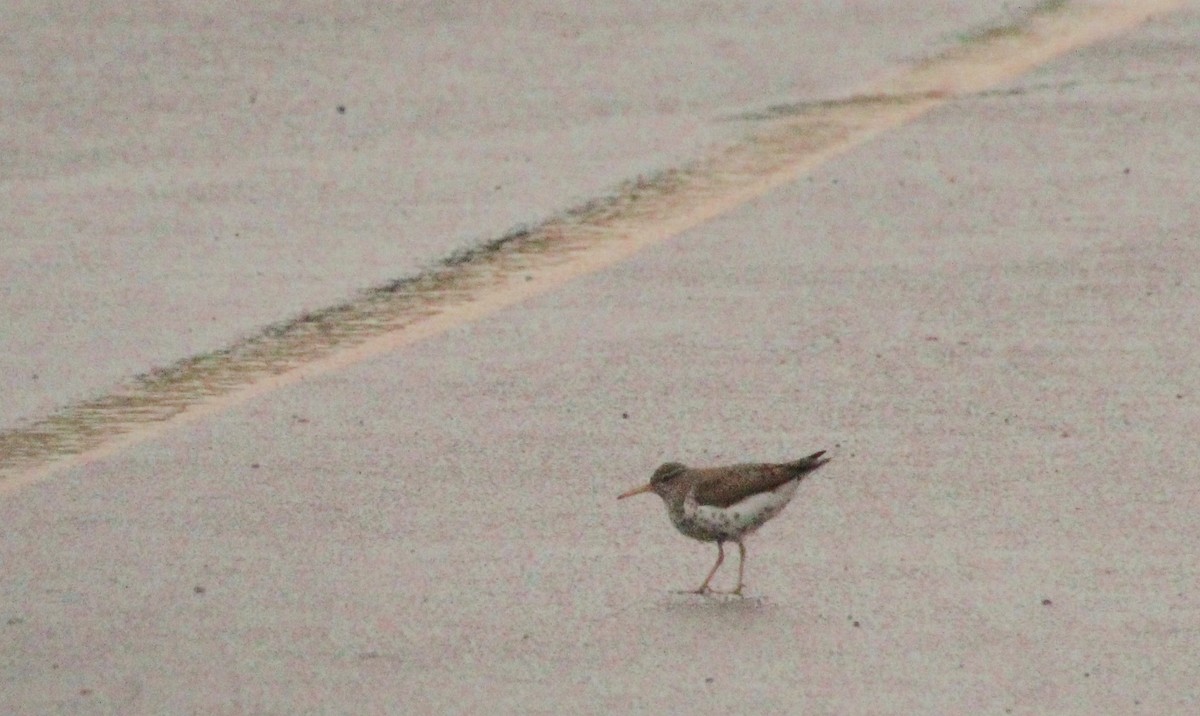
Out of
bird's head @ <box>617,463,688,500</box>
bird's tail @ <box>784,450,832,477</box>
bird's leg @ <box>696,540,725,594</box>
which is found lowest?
bird's leg @ <box>696,540,725,594</box>

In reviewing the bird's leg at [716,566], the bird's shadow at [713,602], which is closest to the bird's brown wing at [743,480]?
the bird's leg at [716,566]

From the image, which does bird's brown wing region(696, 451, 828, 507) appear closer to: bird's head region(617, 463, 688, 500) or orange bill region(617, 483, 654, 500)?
bird's head region(617, 463, 688, 500)

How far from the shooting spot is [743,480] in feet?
23.4

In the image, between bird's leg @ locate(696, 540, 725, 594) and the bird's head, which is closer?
bird's leg @ locate(696, 540, 725, 594)

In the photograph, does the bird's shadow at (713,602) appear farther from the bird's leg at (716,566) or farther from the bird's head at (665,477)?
the bird's head at (665,477)

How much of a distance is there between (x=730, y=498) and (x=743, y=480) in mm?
77

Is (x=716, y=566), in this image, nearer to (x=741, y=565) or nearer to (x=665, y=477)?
(x=741, y=565)

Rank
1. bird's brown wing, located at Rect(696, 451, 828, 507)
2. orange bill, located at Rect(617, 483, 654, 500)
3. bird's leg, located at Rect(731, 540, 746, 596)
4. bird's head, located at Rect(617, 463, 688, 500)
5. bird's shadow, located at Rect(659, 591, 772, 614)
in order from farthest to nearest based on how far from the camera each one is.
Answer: orange bill, located at Rect(617, 483, 654, 500) < bird's head, located at Rect(617, 463, 688, 500) < bird's brown wing, located at Rect(696, 451, 828, 507) < bird's leg, located at Rect(731, 540, 746, 596) < bird's shadow, located at Rect(659, 591, 772, 614)

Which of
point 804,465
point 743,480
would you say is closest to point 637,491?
point 743,480

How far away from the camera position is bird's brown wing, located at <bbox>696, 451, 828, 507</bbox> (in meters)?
7.09

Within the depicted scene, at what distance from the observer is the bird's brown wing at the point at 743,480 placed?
7094mm

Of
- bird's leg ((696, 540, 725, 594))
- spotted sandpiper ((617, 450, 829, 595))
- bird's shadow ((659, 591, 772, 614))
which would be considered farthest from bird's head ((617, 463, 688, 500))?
bird's shadow ((659, 591, 772, 614))

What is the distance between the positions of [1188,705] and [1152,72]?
26.3ft

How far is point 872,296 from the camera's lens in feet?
32.6
